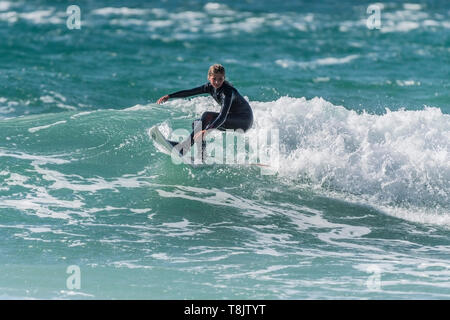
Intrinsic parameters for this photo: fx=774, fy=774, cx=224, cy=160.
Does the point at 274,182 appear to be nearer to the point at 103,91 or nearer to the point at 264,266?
the point at 264,266

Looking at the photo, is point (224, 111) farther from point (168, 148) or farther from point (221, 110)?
point (168, 148)

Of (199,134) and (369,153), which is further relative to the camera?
(369,153)

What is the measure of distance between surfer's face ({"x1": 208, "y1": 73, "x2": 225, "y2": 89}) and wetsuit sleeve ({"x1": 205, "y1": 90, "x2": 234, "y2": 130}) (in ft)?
0.55

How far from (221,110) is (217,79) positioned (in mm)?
424

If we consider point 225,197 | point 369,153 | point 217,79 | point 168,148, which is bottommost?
point 225,197

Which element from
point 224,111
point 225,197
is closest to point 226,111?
point 224,111

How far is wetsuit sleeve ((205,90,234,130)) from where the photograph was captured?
10.3m

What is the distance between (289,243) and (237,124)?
1.94m

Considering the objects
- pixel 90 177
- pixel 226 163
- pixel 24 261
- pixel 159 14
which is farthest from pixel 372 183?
pixel 159 14

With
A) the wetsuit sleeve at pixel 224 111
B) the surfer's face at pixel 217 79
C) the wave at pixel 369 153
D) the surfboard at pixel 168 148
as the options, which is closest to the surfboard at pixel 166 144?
the surfboard at pixel 168 148

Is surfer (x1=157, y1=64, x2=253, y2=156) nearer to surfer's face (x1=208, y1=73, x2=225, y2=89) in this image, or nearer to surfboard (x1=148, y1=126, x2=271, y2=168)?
surfer's face (x1=208, y1=73, x2=225, y2=89)

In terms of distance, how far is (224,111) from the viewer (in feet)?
33.9

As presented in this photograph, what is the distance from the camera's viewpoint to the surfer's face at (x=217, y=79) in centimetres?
1015

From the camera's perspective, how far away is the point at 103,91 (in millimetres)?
20000
